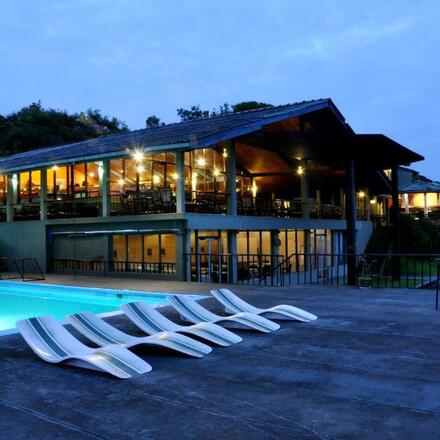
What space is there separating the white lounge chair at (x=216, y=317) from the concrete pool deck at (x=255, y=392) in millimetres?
177

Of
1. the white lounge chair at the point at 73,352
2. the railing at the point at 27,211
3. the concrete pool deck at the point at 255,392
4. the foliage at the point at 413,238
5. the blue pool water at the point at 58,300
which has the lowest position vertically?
the blue pool water at the point at 58,300

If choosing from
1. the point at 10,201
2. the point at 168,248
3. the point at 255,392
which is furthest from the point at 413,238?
the point at 255,392

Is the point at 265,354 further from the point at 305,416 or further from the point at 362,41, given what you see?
the point at 362,41

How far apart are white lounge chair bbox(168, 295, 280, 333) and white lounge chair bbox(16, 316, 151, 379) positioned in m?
2.12

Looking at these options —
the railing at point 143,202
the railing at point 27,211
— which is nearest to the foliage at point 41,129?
the railing at point 27,211

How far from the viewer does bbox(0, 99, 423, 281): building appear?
17359 mm

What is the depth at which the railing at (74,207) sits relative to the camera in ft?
66.0

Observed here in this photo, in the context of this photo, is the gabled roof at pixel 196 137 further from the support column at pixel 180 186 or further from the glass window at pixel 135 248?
the glass window at pixel 135 248

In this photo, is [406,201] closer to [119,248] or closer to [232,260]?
[232,260]

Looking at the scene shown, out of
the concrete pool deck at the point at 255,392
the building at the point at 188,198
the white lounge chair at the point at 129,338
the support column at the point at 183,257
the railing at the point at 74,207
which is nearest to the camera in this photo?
the concrete pool deck at the point at 255,392

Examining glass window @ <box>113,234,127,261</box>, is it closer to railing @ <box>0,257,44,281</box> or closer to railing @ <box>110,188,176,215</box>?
railing @ <box>110,188,176,215</box>

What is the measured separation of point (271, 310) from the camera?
8.59 metres

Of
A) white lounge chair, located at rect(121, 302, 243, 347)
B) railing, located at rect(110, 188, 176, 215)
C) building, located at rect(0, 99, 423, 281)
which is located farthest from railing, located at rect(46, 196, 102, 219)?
white lounge chair, located at rect(121, 302, 243, 347)

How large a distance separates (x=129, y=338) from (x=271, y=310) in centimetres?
276
